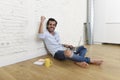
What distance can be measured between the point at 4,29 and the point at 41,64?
574 millimetres

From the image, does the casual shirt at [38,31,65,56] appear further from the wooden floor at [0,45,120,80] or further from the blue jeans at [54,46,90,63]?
the wooden floor at [0,45,120,80]

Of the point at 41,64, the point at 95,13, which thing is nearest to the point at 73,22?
the point at 95,13

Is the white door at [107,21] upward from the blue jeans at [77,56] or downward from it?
upward

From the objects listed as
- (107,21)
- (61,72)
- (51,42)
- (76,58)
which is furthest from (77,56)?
(107,21)

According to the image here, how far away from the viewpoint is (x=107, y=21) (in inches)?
120

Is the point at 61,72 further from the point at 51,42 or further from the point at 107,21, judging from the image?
the point at 107,21

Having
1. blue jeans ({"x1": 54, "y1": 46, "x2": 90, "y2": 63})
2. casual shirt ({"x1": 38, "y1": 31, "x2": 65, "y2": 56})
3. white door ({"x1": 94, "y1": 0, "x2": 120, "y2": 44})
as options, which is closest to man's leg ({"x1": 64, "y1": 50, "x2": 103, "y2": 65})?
blue jeans ({"x1": 54, "y1": 46, "x2": 90, "y2": 63})

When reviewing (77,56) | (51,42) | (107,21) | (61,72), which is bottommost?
(61,72)

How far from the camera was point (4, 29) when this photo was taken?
1.65 meters

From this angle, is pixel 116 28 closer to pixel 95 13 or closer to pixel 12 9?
pixel 95 13

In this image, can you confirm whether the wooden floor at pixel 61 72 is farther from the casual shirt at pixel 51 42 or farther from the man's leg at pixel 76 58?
the casual shirt at pixel 51 42

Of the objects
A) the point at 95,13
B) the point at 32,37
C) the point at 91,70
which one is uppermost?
the point at 95,13

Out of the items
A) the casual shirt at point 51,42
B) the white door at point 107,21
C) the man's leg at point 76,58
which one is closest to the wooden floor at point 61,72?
the man's leg at point 76,58

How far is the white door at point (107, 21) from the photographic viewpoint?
292 cm
